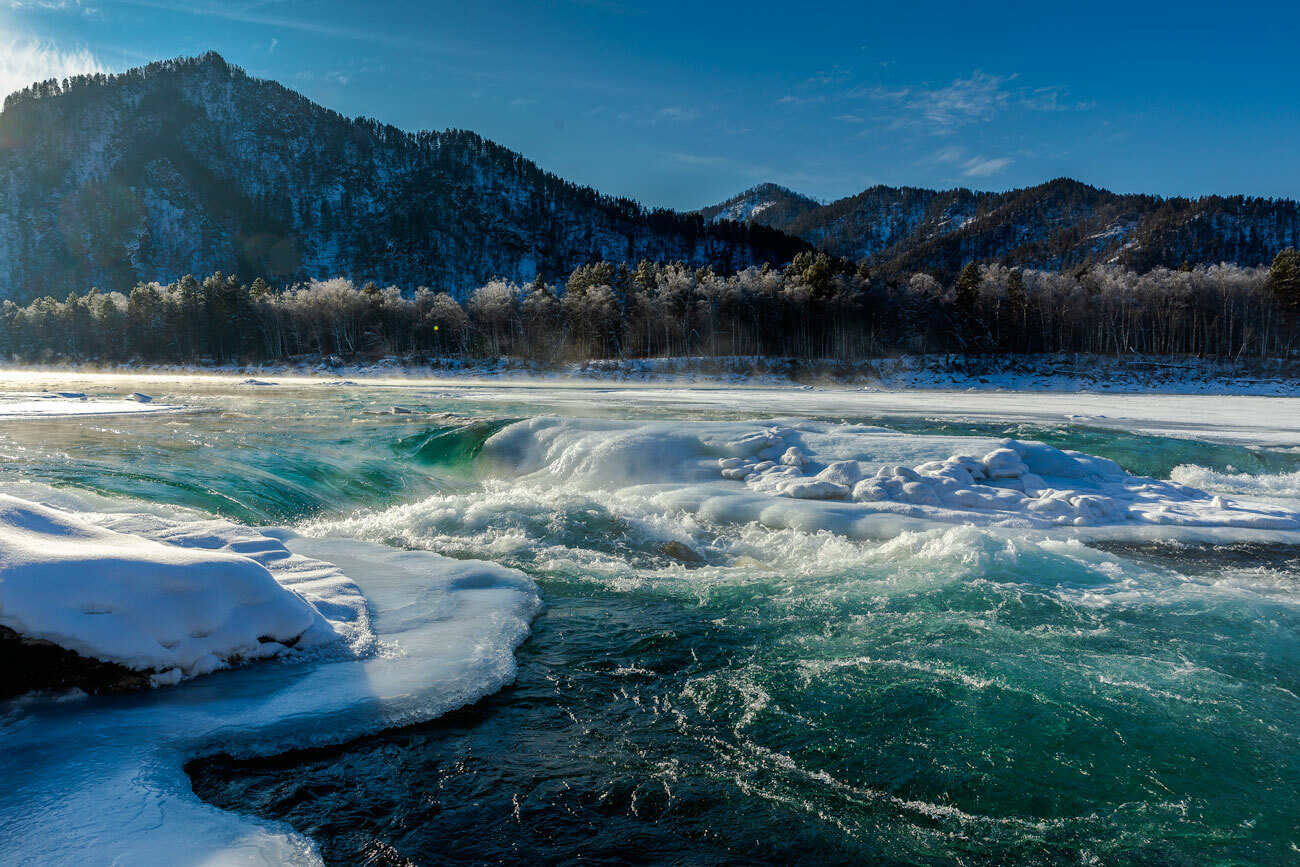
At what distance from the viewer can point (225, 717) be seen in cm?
397

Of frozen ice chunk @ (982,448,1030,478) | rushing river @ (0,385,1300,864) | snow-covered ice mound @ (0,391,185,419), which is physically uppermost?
snow-covered ice mound @ (0,391,185,419)

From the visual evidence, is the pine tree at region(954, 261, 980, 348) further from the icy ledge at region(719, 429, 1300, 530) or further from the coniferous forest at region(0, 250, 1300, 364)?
the icy ledge at region(719, 429, 1300, 530)

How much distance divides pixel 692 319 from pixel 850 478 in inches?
2215

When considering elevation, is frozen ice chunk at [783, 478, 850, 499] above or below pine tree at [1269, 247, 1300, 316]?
below

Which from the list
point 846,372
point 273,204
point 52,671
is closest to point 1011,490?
point 52,671

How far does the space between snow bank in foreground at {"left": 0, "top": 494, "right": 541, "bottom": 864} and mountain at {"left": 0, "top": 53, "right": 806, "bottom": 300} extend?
461ft

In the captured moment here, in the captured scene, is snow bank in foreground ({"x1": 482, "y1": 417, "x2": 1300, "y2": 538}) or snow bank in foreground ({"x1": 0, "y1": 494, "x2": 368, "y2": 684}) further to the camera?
snow bank in foreground ({"x1": 482, "y1": 417, "x2": 1300, "y2": 538})

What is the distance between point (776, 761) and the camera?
3889 millimetres

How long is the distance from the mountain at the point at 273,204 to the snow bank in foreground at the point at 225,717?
140 metres

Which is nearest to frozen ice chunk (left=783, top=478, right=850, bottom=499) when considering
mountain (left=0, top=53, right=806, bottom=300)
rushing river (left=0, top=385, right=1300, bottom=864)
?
rushing river (left=0, top=385, right=1300, bottom=864)

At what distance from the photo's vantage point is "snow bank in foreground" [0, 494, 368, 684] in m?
3.87

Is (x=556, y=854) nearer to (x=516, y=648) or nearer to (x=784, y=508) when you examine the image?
(x=516, y=648)

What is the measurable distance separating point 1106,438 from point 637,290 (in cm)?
5261

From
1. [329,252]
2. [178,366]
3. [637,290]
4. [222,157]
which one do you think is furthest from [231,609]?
[222,157]
